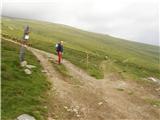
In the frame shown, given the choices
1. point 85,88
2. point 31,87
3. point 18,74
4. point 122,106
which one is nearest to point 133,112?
point 122,106

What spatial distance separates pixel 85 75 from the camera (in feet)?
154

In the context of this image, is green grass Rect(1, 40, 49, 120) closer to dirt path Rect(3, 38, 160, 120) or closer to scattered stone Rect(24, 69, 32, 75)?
scattered stone Rect(24, 69, 32, 75)

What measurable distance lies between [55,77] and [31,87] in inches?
271

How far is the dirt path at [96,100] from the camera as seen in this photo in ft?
100

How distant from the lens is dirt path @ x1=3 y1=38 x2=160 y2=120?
30.5 m

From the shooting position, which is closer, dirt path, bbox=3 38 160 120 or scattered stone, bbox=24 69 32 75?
dirt path, bbox=3 38 160 120

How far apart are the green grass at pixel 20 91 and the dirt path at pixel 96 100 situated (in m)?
1.02

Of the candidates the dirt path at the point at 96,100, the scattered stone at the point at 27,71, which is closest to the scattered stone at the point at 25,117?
the dirt path at the point at 96,100

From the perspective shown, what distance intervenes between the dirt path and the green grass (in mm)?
1018

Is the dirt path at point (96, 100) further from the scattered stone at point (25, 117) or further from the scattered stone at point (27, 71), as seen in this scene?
the scattered stone at point (27, 71)

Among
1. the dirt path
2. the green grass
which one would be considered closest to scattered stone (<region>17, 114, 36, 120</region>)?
the green grass

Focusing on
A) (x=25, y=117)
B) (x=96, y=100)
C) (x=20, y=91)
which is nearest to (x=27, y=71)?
(x=20, y=91)

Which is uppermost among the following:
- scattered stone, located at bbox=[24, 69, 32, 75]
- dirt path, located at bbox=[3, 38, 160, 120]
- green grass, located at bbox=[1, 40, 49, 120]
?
scattered stone, located at bbox=[24, 69, 32, 75]

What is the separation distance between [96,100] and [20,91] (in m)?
7.34
